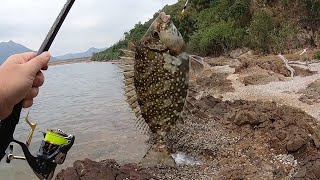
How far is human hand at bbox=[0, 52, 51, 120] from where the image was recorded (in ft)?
6.72

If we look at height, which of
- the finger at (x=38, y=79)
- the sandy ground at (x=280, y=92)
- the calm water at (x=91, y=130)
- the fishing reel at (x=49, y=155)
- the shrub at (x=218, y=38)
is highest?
the finger at (x=38, y=79)

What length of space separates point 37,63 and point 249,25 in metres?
40.6

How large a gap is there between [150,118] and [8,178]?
28.5ft

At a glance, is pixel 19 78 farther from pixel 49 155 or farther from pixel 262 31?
pixel 262 31

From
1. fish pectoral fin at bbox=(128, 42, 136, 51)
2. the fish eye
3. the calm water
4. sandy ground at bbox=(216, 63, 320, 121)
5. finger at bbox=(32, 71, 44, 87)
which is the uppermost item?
the fish eye

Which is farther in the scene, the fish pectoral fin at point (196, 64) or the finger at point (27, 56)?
the fish pectoral fin at point (196, 64)

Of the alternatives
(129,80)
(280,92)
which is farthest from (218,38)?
(129,80)

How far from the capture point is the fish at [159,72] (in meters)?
3.54

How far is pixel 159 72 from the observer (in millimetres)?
3729

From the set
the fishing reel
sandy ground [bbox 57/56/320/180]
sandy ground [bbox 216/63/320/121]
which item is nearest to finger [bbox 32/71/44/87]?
the fishing reel

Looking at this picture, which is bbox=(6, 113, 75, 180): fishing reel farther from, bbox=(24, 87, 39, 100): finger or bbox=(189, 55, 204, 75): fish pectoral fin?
Result: bbox=(189, 55, 204, 75): fish pectoral fin

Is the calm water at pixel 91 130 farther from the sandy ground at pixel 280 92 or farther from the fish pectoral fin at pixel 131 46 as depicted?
the sandy ground at pixel 280 92

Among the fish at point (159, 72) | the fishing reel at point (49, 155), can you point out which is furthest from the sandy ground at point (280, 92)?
the fishing reel at point (49, 155)

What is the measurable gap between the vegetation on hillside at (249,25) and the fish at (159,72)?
2408 cm
